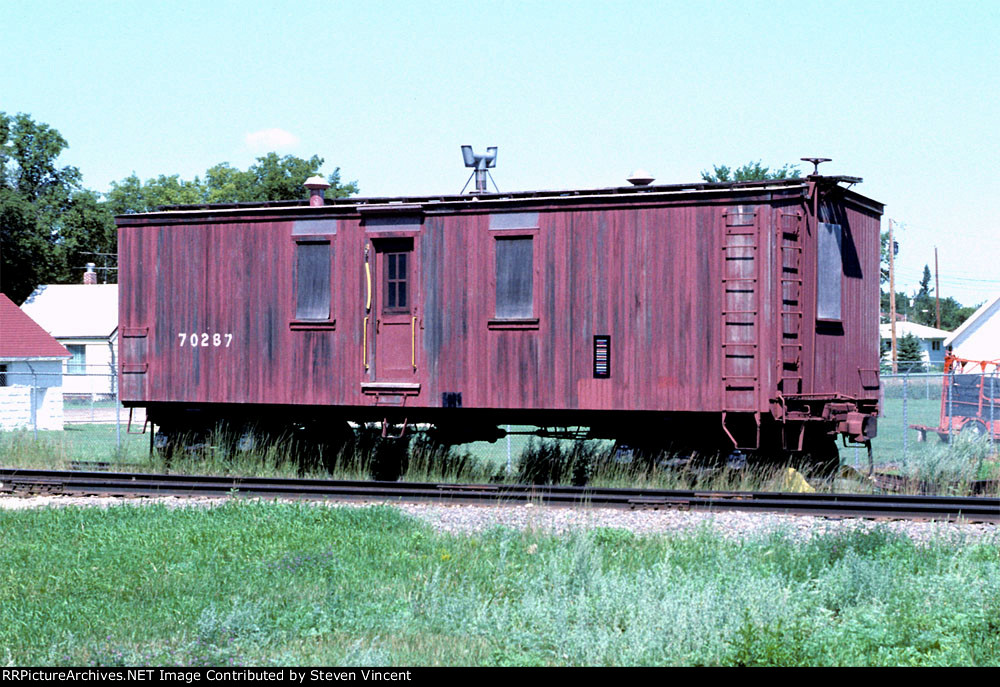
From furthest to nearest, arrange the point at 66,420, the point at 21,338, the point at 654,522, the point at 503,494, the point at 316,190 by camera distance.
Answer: the point at 21,338 < the point at 66,420 < the point at 316,190 < the point at 503,494 < the point at 654,522

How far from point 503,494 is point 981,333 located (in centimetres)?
4637

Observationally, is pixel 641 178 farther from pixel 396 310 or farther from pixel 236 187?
pixel 236 187

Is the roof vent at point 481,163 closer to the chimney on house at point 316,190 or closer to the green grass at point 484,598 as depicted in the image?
the chimney on house at point 316,190

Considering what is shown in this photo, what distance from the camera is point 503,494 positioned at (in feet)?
41.9

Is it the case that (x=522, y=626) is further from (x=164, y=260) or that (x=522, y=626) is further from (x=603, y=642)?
(x=164, y=260)

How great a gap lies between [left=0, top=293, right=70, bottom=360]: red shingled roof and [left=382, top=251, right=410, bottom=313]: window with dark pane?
94.2 ft

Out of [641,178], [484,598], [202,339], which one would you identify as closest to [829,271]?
[641,178]

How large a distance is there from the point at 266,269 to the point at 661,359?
18.6 ft

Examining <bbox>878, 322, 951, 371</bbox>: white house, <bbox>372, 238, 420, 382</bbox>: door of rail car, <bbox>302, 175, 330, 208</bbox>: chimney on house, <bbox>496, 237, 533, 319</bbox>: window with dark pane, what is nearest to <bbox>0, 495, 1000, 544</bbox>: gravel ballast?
<bbox>372, 238, 420, 382</bbox>: door of rail car

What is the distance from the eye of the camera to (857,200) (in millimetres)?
14992

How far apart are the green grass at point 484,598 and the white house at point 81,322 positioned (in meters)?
42.7

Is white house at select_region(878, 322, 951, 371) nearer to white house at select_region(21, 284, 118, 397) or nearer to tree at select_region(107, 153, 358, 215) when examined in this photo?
tree at select_region(107, 153, 358, 215)

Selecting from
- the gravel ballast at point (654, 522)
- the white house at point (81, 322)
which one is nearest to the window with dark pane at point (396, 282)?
the gravel ballast at point (654, 522)

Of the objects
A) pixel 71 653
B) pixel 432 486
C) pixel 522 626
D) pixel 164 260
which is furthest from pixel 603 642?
pixel 164 260
